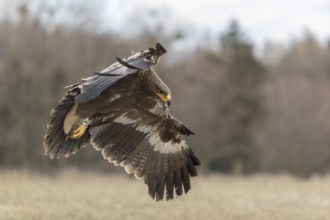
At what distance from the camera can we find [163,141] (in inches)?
340

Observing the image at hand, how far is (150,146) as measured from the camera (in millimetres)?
8828

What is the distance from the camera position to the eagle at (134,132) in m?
7.67

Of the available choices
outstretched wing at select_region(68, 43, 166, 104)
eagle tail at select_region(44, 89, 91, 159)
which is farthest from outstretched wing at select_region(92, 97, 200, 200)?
outstretched wing at select_region(68, 43, 166, 104)

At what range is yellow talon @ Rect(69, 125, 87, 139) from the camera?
26.9 feet

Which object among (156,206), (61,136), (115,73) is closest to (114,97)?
(115,73)

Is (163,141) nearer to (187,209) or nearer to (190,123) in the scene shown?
(187,209)

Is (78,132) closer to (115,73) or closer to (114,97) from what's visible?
(114,97)

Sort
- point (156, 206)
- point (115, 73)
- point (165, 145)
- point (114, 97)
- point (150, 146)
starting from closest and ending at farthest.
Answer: point (115, 73) < point (114, 97) < point (165, 145) < point (150, 146) < point (156, 206)

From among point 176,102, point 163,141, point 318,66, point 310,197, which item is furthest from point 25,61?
point 318,66

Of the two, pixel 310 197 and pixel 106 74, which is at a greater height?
pixel 310 197

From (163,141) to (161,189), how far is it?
648mm

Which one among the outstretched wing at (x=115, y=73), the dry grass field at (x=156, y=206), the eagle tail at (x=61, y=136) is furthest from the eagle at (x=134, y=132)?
the dry grass field at (x=156, y=206)

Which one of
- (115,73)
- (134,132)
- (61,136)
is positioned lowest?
(61,136)

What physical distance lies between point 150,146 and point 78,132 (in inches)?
42.9
